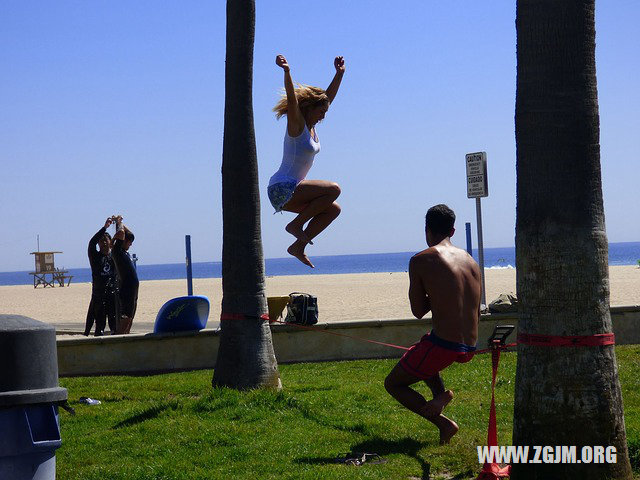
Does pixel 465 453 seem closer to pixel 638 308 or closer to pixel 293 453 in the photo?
pixel 293 453

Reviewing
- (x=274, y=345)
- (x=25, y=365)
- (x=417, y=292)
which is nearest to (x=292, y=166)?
(x=417, y=292)

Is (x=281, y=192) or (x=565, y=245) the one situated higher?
(x=281, y=192)

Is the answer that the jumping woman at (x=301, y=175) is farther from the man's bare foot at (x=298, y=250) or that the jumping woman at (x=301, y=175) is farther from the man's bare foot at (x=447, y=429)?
the man's bare foot at (x=447, y=429)

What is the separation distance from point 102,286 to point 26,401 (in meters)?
10.2

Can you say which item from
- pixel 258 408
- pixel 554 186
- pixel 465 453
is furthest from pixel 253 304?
pixel 554 186

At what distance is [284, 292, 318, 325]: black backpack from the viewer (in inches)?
475

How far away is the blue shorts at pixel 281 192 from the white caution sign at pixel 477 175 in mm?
7113

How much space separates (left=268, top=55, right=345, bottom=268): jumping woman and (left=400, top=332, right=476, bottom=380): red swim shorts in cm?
106

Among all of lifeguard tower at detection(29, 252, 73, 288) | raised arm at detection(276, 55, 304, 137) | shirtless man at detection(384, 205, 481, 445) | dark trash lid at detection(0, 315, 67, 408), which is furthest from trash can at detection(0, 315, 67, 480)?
lifeguard tower at detection(29, 252, 73, 288)

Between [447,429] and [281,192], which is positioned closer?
[447,429]

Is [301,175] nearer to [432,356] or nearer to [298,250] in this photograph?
[298,250]

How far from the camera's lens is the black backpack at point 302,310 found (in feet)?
39.5

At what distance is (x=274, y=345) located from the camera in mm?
12109

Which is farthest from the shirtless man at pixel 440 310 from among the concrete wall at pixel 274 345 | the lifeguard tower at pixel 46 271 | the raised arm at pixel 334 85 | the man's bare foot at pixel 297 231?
the lifeguard tower at pixel 46 271
